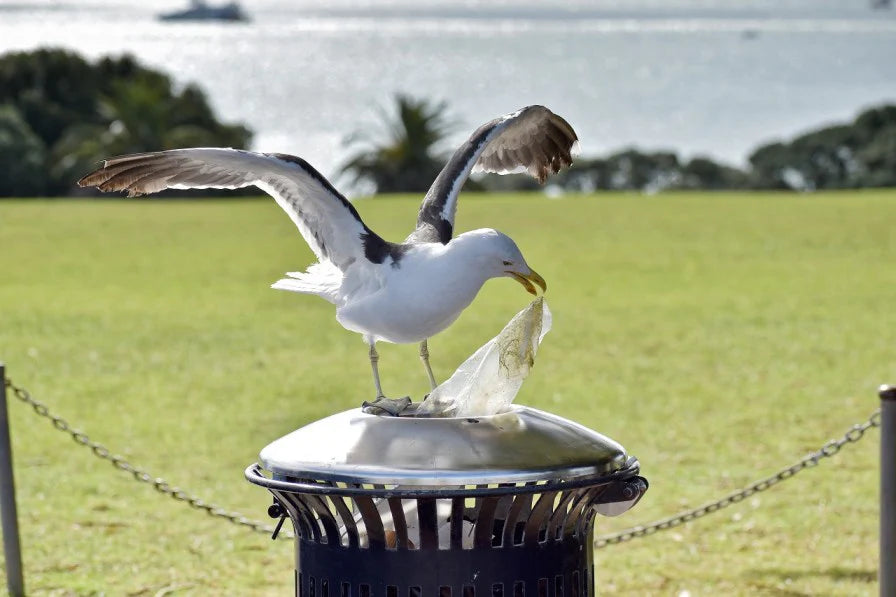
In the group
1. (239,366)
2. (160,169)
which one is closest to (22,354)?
(239,366)

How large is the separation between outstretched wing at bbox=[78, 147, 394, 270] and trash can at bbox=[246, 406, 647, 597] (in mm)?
554

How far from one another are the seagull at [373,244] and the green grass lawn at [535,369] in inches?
98.5

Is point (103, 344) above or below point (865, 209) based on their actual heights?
below

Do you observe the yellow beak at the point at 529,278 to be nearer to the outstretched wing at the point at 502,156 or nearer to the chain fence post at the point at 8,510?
the outstretched wing at the point at 502,156

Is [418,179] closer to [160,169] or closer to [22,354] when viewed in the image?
[22,354]

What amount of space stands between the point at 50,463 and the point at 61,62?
27740 millimetres

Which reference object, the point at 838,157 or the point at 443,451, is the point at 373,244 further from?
the point at 838,157

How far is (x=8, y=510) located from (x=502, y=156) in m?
2.55

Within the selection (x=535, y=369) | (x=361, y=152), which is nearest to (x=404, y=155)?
(x=361, y=152)

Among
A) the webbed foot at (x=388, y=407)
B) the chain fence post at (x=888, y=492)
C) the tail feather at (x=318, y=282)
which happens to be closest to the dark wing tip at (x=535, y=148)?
the tail feather at (x=318, y=282)

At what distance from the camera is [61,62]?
34.1 meters

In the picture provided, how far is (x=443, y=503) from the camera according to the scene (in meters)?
3.29

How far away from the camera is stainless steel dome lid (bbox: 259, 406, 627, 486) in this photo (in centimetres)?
306

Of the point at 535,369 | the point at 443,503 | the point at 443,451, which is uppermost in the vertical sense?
the point at 535,369
